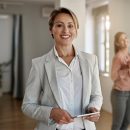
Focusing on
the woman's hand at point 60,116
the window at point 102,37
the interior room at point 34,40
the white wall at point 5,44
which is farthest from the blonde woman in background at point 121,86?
the white wall at point 5,44

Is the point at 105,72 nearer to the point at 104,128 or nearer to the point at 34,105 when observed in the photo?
the point at 104,128

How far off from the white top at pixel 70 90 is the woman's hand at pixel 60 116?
0.23ft

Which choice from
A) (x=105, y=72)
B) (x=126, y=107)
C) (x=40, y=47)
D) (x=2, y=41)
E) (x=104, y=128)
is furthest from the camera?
(x=2, y=41)

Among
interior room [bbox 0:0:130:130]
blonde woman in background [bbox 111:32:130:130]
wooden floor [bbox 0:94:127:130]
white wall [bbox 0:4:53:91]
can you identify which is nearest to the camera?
blonde woman in background [bbox 111:32:130:130]

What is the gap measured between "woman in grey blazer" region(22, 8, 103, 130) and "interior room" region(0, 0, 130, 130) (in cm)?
293

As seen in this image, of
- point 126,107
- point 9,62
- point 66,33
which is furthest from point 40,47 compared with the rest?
point 66,33

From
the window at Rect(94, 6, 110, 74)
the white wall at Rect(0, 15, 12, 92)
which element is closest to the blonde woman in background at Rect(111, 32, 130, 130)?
the window at Rect(94, 6, 110, 74)

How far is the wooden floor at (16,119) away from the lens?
4.14m

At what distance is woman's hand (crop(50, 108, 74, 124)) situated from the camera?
1.07 metres

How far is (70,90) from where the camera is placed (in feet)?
3.85

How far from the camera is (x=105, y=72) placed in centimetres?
548

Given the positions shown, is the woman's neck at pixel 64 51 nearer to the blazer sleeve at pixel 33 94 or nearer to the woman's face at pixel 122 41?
the blazer sleeve at pixel 33 94

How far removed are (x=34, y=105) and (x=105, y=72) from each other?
443 centimetres

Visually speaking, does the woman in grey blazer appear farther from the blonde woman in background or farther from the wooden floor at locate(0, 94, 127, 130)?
the wooden floor at locate(0, 94, 127, 130)
